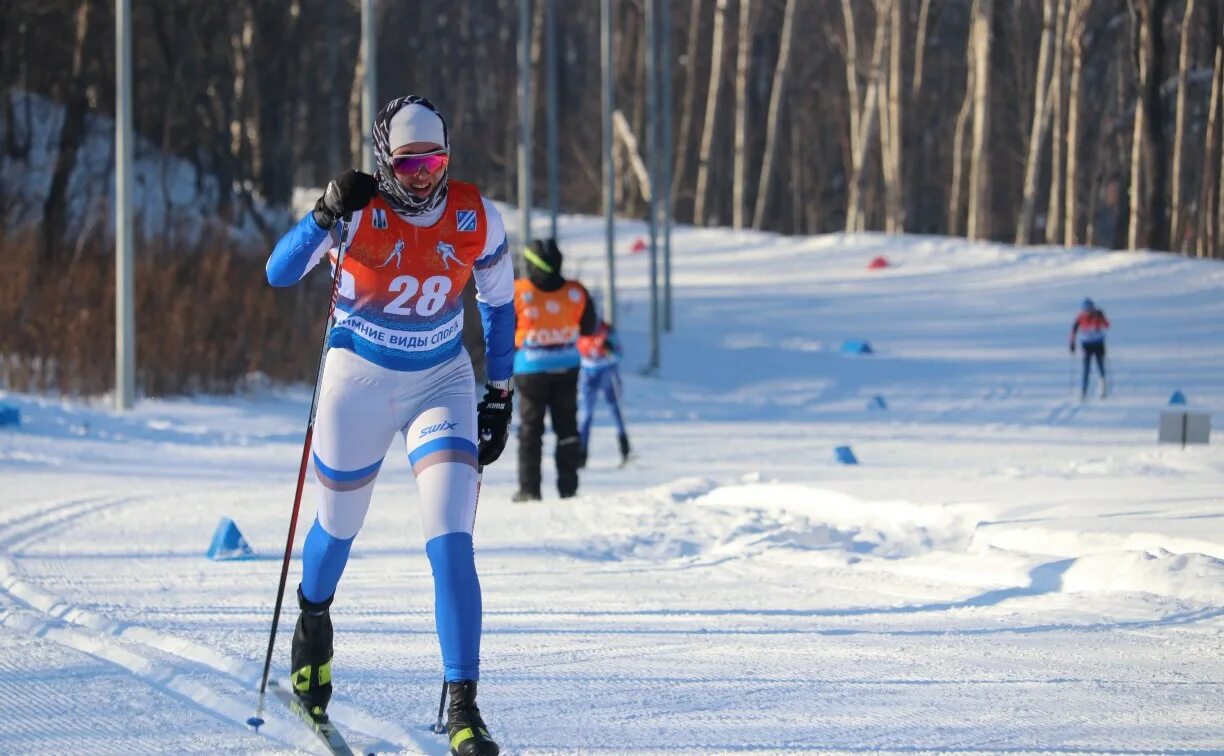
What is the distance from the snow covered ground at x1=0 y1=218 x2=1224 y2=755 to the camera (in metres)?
5.84

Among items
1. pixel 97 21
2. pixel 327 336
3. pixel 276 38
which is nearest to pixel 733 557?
pixel 327 336

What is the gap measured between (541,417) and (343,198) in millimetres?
8477

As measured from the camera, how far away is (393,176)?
5.64m

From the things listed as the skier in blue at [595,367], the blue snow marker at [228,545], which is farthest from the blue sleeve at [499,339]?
the skier in blue at [595,367]

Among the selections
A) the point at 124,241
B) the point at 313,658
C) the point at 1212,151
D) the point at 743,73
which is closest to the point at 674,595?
the point at 313,658

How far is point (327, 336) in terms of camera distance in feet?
19.0

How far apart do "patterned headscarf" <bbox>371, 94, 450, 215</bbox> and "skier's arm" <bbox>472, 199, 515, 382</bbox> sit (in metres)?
0.30

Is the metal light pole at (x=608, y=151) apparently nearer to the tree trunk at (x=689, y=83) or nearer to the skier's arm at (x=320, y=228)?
the skier's arm at (x=320, y=228)

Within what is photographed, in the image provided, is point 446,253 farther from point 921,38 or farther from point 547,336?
point 921,38

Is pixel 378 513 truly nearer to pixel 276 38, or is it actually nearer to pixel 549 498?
pixel 549 498

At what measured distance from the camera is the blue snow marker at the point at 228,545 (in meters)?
10.3

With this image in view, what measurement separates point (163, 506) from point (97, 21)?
2312cm

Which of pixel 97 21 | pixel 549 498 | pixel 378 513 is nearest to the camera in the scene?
pixel 378 513

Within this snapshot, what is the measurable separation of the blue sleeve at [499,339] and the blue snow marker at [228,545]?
15.4ft
